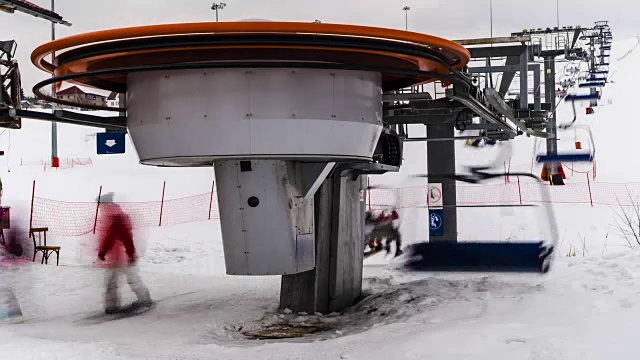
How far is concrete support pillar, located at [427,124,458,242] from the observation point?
55.7ft

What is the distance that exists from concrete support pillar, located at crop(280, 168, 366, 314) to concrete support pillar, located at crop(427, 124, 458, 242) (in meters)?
4.80

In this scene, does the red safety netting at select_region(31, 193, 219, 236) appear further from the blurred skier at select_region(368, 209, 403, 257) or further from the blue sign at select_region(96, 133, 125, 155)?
the blue sign at select_region(96, 133, 125, 155)

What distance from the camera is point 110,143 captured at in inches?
417

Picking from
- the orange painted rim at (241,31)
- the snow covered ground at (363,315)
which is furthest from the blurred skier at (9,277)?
the orange painted rim at (241,31)

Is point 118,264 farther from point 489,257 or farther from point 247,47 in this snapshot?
point 247,47

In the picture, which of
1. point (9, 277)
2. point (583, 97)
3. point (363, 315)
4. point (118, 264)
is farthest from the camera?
point (583, 97)

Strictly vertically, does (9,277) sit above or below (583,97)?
below

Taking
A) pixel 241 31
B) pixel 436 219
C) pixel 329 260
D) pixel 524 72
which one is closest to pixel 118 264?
pixel 436 219

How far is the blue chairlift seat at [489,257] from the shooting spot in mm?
15094

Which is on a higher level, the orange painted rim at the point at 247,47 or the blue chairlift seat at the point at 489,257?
the orange painted rim at the point at 247,47

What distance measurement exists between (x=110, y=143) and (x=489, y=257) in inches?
312

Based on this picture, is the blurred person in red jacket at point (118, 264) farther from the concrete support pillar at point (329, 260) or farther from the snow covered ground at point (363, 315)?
the concrete support pillar at point (329, 260)

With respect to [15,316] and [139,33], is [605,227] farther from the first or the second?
[139,33]

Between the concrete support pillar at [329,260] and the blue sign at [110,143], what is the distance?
9.72 ft
